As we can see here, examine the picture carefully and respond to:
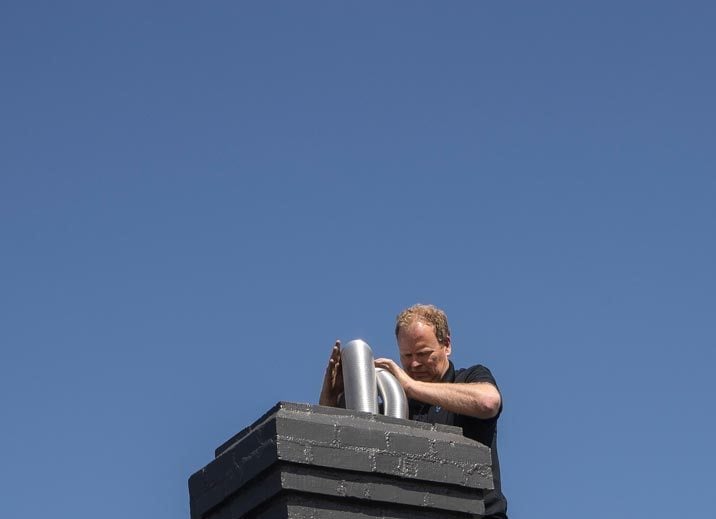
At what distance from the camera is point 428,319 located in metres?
5.73

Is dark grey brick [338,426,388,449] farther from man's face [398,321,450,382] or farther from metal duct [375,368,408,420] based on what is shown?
man's face [398,321,450,382]

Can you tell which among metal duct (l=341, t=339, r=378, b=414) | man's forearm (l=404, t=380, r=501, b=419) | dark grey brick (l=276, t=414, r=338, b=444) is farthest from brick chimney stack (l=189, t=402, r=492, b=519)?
man's forearm (l=404, t=380, r=501, b=419)

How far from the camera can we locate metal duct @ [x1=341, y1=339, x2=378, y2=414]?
471cm

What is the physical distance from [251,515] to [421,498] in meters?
0.60

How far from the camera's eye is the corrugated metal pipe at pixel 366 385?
4719 millimetres

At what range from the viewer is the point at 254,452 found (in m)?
4.20

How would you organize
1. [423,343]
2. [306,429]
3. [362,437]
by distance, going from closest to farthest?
[306,429]
[362,437]
[423,343]

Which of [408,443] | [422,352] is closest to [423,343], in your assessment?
[422,352]

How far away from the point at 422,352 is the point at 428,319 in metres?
0.16

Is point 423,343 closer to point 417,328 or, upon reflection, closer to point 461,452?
point 417,328

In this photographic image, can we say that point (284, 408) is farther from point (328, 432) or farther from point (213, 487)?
point (213, 487)

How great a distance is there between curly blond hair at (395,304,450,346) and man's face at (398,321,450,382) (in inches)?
0.9

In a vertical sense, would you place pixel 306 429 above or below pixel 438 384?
below

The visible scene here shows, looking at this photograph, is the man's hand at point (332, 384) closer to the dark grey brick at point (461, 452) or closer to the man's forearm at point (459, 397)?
the man's forearm at point (459, 397)
